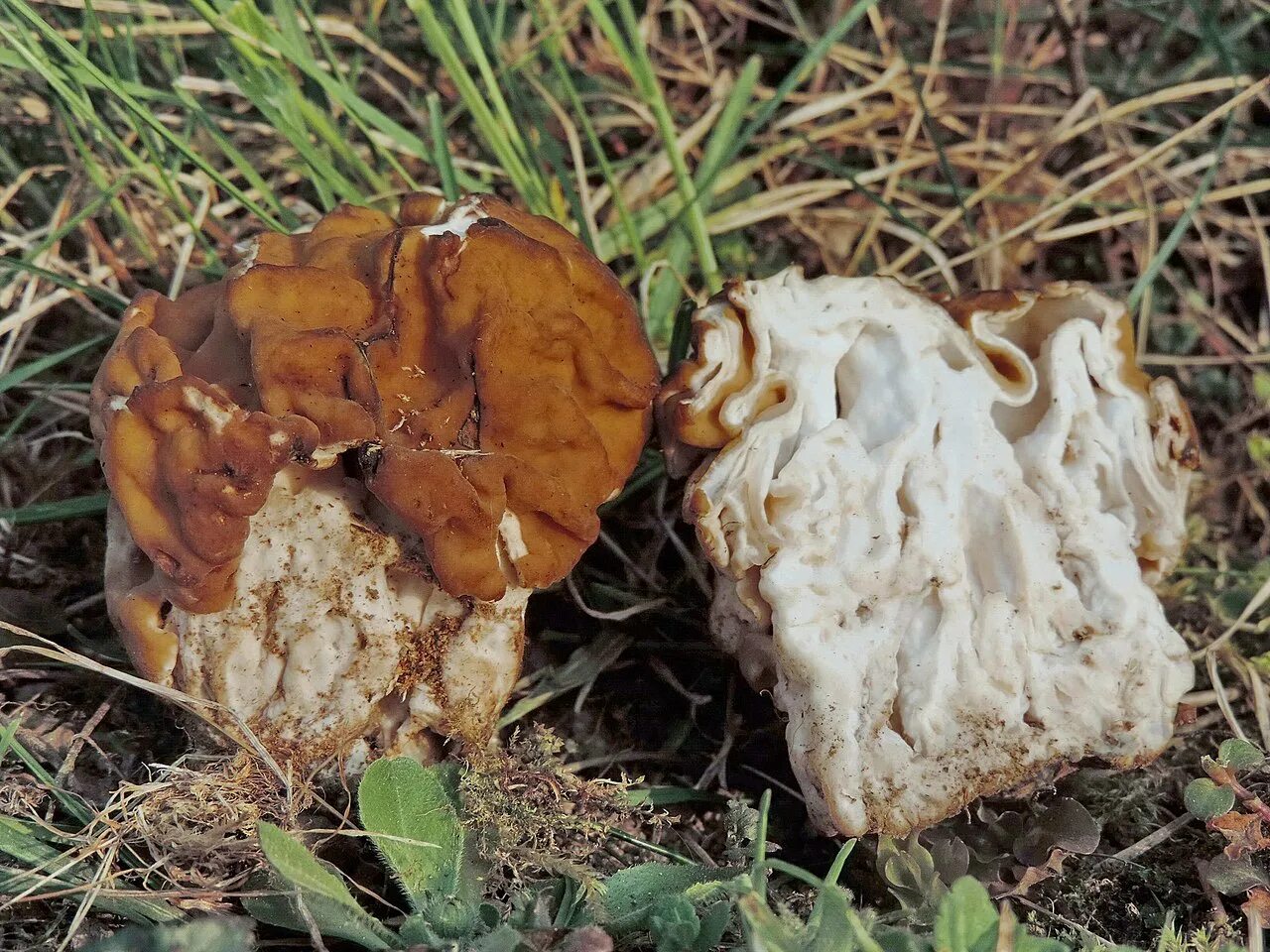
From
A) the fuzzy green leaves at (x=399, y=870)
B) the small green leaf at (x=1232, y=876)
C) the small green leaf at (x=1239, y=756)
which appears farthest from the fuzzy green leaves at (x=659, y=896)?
the small green leaf at (x=1239, y=756)

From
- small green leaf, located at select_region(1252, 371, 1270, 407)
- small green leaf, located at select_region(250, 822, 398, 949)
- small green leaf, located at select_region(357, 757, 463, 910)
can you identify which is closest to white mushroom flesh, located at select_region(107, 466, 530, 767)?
small green leaf, located at select_region(357, 757, 463, 910)

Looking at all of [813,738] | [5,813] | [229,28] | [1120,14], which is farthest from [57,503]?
[1120,14]

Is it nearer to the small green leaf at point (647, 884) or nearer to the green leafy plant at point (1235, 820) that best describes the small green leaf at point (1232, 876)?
the green leafy plant at point (1235, 820)

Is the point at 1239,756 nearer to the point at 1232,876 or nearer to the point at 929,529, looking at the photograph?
the point at 1232,876

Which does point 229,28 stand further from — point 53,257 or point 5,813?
point 5,813

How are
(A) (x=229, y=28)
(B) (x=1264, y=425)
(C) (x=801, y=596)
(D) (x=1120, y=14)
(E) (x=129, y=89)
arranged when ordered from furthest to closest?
1. (D) (x=1120, y=14)
2. (B) (x=1264, y=425)
3. (E) (x=129, y=89)
4. (A) (x=229, y=28)
5. (C) (x=801, y=596)

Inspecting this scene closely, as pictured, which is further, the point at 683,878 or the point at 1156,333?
the point at 1156,333

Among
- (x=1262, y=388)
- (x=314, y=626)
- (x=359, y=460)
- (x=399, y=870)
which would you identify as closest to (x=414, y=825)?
(x=399, y=870)
